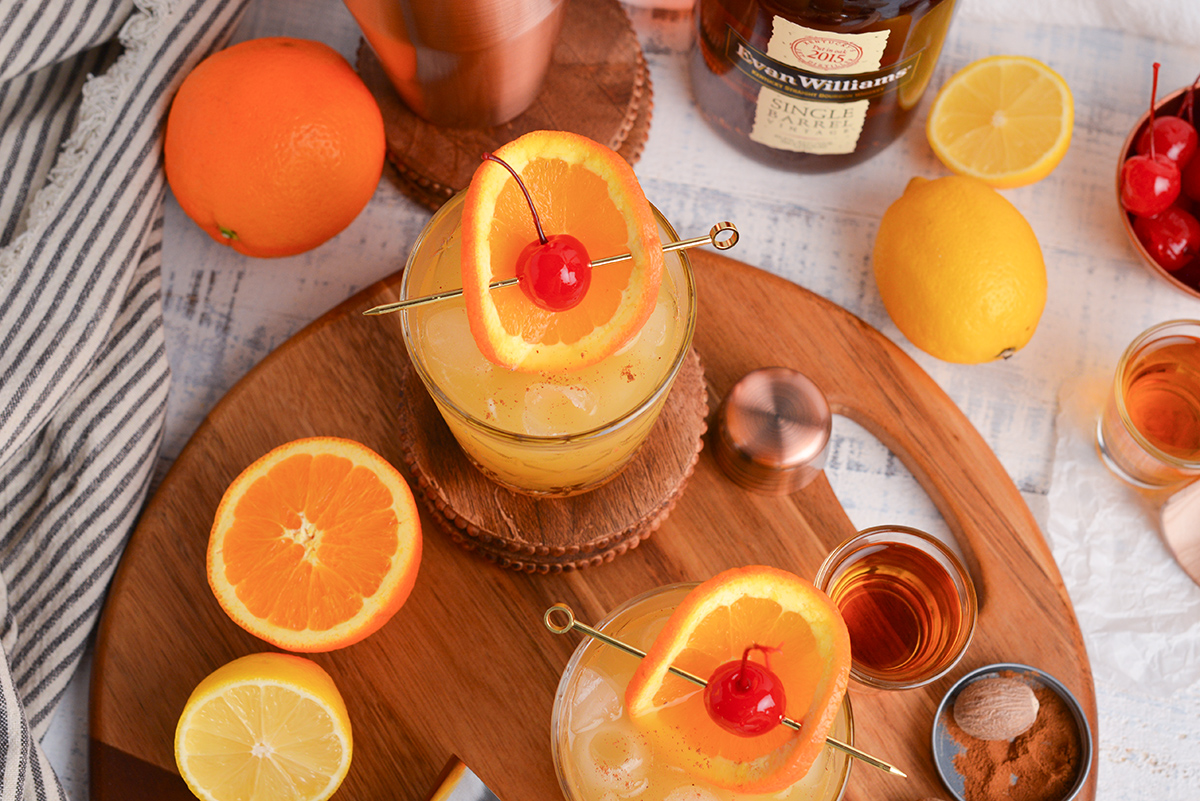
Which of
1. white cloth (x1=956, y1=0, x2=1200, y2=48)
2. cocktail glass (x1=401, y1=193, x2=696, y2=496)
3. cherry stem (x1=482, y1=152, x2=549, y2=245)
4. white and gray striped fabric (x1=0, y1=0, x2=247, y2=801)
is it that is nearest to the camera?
cherry stem (x1=482, y1=152, x2=549, y2=245)

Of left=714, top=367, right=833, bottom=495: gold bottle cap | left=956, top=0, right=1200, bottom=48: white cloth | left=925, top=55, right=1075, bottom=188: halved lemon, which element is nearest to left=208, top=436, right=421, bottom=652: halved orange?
left=714, top=367, right=833, bottom=495: gold bottle cap

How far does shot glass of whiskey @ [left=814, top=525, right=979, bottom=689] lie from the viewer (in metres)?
1.07

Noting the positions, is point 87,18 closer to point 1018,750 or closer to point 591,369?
point 591,369

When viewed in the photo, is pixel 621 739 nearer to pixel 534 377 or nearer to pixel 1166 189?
pixel 534 377

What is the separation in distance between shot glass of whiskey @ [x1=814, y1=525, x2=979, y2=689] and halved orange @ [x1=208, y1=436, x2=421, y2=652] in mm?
482

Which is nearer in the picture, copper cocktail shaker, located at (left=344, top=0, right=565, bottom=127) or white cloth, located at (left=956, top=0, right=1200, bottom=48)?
copper cocktail shaker, located at (left=344, top=0, right=565, bottom=127)

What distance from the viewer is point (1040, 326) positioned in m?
1.36

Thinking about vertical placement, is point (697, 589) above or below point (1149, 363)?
above

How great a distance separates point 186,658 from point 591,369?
2.07 feet

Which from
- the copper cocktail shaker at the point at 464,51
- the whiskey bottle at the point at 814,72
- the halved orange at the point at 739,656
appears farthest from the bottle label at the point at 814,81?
the halved orange at the point at 739,656

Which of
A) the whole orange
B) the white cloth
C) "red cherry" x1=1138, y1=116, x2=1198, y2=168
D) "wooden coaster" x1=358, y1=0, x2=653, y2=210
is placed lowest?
"red cherry" x1=1138, y1=116, x2=1198, y2=168

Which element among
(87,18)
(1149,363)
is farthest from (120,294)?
(1149,363)

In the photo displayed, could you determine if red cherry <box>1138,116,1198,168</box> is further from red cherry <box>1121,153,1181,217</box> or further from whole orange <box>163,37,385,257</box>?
whole orange <box>163,37,385,257</box>

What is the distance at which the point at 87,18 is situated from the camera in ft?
3.86
